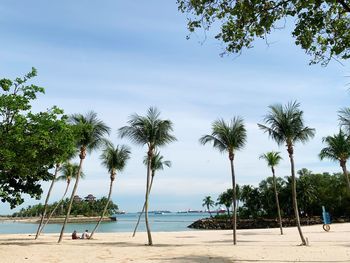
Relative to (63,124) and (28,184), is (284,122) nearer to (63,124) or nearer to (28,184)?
(63,124)

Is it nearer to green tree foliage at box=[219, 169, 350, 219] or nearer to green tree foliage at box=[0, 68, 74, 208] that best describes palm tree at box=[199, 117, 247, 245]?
green tree foliage at box=[0, 68, 74, 208]

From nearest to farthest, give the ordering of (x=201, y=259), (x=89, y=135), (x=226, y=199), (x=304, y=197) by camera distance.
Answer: (x=201, y=259) < (x=89, y=135) < (x=304, y=197) < (x=226, y=199)

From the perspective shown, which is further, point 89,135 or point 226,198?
point 226,198

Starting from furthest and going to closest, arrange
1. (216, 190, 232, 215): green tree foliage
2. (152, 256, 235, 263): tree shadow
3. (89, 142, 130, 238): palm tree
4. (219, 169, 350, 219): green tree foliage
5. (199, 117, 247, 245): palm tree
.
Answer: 1. (216, 190, 232, 215): green tree foliage
2. (219, 169, 350, 219): green tree foliage
3. (89, 142, 130, 238): palm tree
4. (199, 117, 247, 245): palm tree
5. (152, 256, 235, 263): tree shadow

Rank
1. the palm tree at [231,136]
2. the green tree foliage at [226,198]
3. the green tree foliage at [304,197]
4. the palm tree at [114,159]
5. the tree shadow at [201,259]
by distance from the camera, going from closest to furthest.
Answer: the tree shadow at [201,259] → the palm tree at [231,136] → the palm tree at [114,159] → the green tree foliage at [304,197] → the green tree foliage at [226,198]

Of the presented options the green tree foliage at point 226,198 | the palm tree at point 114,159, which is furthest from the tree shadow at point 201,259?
the green tree foliage at point 226,198

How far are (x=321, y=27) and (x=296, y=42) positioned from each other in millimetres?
767

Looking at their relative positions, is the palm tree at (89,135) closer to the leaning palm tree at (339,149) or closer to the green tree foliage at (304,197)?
the leaning palm tree at (339,149)

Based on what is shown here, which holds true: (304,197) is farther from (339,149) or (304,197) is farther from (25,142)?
(25,142)

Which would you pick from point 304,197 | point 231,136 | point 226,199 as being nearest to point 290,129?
point 231,136

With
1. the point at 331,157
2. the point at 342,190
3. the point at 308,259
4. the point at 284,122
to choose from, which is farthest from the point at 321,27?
the point at 342,190

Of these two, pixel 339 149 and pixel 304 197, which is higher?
pixel 304 197

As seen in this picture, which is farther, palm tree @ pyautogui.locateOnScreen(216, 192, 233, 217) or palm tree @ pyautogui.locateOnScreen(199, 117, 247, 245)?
palm tree @ pyautogui.locateOnScreen(216, 192, 233, 217)

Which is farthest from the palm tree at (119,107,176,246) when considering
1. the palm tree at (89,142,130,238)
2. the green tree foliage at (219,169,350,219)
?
the green tree foliage at (219,169,350,219)
